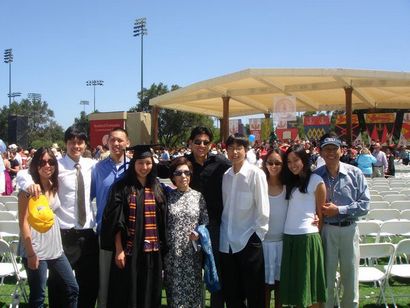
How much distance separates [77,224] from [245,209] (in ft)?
4.82

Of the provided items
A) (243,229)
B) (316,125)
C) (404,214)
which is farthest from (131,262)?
(316,125)

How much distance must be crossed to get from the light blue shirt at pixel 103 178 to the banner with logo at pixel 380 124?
38835 mm

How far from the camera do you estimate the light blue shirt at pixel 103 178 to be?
4.07 m

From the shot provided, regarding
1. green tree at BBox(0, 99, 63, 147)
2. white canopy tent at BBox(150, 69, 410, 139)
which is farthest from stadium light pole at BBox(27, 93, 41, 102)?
white canopy tent at BBox(150, 69, 410, 139)

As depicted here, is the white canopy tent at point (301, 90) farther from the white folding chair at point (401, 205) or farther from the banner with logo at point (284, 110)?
the white folding chair at point (401, 205)

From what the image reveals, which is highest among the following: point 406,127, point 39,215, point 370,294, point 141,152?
point 406,127

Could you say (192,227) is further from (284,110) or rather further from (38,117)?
(38,117)

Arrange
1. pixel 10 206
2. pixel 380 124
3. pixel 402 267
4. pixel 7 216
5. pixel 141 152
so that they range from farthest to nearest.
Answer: pixel 380 124 → pixel 10 206 → pixel 7 216 → pixel 402 267 → pixel 141 152

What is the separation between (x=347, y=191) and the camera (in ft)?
13.4

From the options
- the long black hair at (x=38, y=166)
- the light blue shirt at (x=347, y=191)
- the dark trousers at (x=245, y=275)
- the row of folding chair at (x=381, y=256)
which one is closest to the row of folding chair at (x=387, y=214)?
the row of folding chair at (x=381, y=256)

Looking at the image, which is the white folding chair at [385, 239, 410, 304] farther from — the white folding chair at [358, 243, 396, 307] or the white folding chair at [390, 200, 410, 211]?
the white folding chair at [390, 200, 410, 211]

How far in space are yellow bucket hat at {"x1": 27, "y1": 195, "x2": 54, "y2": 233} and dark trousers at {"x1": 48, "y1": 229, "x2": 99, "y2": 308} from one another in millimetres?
432

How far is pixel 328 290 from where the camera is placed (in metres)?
4.07

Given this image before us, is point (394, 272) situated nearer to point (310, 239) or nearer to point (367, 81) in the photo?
point (310, 239)
